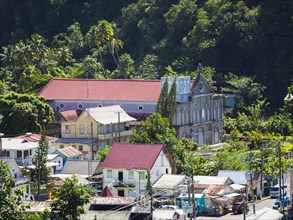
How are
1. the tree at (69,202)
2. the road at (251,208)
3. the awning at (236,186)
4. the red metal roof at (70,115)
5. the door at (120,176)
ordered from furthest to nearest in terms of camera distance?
the red metal roof at (70,115)
the door at (120,176)
the awning at (236,186)
the road at (251,208)
the tree at (69,202)

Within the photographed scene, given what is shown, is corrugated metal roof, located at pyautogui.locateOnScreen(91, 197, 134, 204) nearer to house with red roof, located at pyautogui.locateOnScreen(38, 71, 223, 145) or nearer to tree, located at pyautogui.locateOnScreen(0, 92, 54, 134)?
tree, located at pyautogui.locateOnScreen(0, 92, 54, 134)

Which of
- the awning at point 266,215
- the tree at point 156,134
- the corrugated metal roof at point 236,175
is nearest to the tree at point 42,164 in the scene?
the tree at point 156,134

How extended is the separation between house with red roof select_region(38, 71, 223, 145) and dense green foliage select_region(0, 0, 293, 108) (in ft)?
19.8

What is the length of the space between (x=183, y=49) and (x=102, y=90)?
807 inches

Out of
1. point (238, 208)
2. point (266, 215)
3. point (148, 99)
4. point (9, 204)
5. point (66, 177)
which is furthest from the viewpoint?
point (148, 99)

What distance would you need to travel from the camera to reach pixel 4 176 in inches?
1716

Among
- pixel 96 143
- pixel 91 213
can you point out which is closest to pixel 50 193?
pixel 91 213

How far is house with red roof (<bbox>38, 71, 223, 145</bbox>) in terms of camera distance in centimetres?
9969

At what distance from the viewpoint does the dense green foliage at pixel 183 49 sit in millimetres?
115375

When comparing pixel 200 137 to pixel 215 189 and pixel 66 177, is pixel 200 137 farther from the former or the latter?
pixel 66 177

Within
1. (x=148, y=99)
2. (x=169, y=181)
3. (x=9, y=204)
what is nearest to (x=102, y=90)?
(x=148, y=99)

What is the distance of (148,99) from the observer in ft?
328

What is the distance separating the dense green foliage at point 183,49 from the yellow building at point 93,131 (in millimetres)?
16624

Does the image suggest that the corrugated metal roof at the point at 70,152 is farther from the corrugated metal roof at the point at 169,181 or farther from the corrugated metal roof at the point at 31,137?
the corrugated metal roof at the point at 169,181
